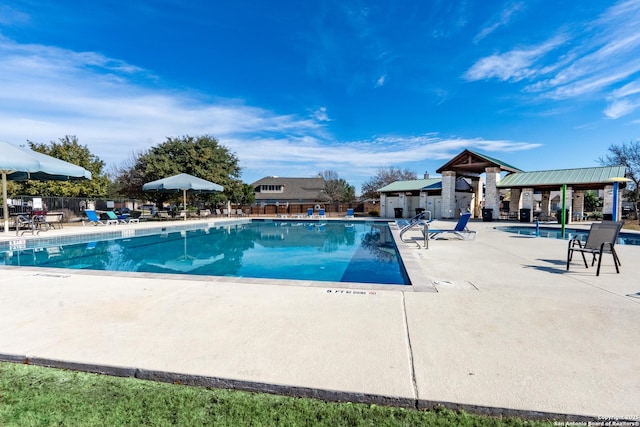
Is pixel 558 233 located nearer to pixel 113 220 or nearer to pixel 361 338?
pixel 361 338

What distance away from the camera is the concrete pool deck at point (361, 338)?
211cm

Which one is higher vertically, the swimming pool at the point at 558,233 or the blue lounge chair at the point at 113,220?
the blue lounge chair at the point at 113,220

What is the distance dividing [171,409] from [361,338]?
1612mm

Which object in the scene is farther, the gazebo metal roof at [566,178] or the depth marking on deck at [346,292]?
the gazebo metal roof at [566,178]

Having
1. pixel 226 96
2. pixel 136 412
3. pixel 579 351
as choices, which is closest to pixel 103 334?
pixel 136 412

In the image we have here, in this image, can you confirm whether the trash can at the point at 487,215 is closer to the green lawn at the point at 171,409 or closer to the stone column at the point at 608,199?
the stone column at the point at 608,199

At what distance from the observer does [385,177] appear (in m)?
45.0

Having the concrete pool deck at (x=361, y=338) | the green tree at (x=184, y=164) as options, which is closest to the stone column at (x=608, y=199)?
the concrete pool deck at (x=361, y=338)

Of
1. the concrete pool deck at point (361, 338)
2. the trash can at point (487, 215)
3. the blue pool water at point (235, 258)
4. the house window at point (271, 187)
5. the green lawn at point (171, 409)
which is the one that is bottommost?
the blue pool water at point (235, 258)

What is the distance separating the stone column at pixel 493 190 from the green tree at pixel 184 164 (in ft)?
66.4

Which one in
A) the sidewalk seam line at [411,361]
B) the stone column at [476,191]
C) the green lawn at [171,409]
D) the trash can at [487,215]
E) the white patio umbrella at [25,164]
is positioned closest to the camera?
the green lawn at [171,409]

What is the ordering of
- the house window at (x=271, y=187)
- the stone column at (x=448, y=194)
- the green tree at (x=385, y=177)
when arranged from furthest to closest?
the green tree at (x=385, y=177) → the house window at (x=271, y=187) → the stone column at (x=448, y=194)

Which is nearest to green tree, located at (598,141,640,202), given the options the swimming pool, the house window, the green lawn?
the swimming pool

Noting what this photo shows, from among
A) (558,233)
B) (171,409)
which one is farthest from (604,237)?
(558,233)
